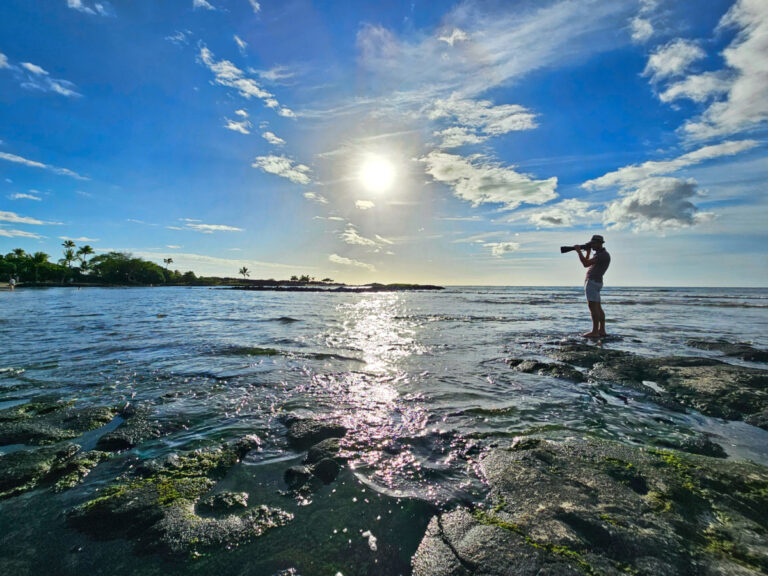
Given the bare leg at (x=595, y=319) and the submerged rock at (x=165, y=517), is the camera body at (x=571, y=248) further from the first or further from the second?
the submerged rock at (x=165, y=517)

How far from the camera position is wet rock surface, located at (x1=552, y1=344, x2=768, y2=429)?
202 inches

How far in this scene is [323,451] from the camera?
12.4 feet

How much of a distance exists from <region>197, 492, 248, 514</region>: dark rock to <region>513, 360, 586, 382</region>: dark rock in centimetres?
658

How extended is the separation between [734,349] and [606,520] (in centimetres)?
1114

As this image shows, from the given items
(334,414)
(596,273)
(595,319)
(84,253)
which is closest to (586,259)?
(596,273)

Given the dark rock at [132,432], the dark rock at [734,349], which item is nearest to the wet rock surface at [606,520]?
the dark rock at [132,432]

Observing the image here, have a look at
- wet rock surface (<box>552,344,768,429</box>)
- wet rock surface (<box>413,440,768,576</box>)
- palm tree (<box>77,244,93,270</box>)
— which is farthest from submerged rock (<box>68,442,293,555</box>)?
palm tree (<box>77,244,93,270</box>)

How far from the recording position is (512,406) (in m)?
5.36

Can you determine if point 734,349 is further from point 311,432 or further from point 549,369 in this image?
point 311,432

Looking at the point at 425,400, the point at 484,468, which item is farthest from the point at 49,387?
the point at 484,468

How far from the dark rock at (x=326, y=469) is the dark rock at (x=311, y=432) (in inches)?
25.3

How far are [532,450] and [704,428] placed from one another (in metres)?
2.97

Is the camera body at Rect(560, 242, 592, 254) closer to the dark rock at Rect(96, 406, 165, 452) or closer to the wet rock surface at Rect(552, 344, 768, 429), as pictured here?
the wet rock surface at Rect(552, 344, 768, 429)

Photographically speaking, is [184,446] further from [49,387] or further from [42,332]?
[42,332]
